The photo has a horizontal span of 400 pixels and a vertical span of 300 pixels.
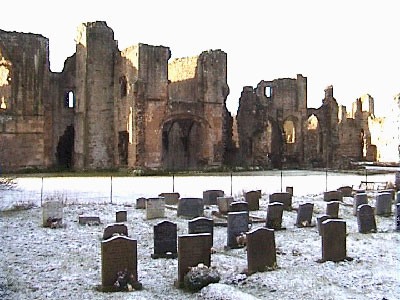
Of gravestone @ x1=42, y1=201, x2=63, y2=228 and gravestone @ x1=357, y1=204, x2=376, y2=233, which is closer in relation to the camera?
gravestone @ x1=357, y1=204, x2=376, y2=233

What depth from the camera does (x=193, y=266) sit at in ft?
27.8

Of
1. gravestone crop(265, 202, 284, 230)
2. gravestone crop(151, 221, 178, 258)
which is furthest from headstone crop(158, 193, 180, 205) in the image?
gravestone crop(151, 221, 178, 258)

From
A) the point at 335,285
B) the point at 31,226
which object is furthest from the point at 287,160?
the point at 335,285

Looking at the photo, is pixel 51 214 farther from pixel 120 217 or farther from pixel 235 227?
pixel 235 227

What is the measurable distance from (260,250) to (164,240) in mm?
2063

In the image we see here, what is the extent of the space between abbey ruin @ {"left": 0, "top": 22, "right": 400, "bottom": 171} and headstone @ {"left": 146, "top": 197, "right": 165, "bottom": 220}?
17731 millimetres

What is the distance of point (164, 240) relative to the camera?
10148 millimetres

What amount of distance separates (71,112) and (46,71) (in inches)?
135

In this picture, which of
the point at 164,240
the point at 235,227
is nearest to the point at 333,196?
the point at 235,227

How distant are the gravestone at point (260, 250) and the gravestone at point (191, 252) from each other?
77 centimetres

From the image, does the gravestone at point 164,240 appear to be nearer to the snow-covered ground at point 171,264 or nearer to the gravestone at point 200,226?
the snow-covered ground at point 171,264

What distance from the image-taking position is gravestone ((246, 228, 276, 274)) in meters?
8.95

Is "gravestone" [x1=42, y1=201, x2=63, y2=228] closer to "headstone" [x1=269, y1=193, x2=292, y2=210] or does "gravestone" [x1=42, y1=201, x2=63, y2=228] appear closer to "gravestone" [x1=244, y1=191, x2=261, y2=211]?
"gravestone" [x1=244, y1=191, x2=261, y2=211]

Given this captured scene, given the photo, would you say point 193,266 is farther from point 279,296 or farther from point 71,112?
point 71,112
